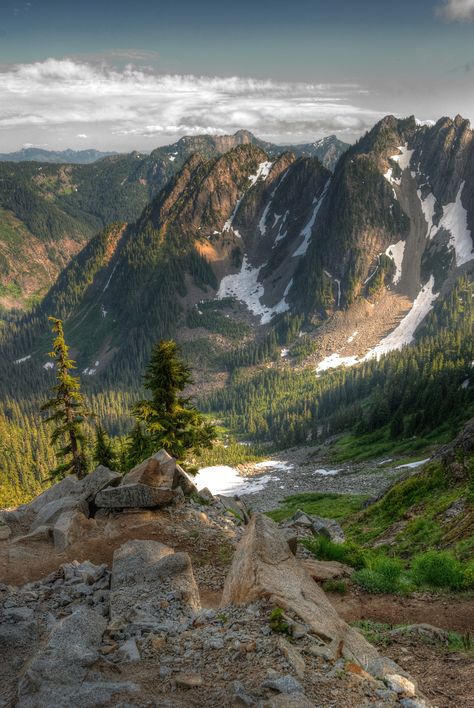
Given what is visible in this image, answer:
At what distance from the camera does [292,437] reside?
573 ft

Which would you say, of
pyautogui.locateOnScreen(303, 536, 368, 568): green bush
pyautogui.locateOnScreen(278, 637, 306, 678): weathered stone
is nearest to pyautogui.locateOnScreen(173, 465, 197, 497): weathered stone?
pyautogui.locateOnScreen(303, 536, 368, 568): green bush

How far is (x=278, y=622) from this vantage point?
1174 centimetres

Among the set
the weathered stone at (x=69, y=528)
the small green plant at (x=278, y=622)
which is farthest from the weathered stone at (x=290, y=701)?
the weathered stone at (x=69, y=528)

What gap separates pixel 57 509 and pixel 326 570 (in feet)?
57.6

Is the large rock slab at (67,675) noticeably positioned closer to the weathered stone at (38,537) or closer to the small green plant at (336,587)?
the small green plant at (336,587)

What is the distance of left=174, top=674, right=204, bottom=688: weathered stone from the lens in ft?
34.0

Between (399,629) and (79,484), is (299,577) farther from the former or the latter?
(79,484)

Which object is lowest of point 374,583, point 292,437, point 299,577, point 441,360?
point 292,437

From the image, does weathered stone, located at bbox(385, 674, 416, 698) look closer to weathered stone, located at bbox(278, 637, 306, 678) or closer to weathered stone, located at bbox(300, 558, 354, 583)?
weathered stone, located at bbox(278, 637, 306, 678)

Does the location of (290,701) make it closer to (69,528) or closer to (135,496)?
(69,528)

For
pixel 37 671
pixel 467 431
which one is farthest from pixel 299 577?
pixel 467 431

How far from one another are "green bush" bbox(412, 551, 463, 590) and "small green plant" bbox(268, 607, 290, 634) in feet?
32.3

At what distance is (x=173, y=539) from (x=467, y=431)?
76.7ft

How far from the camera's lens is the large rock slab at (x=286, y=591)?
11836 millimetres
